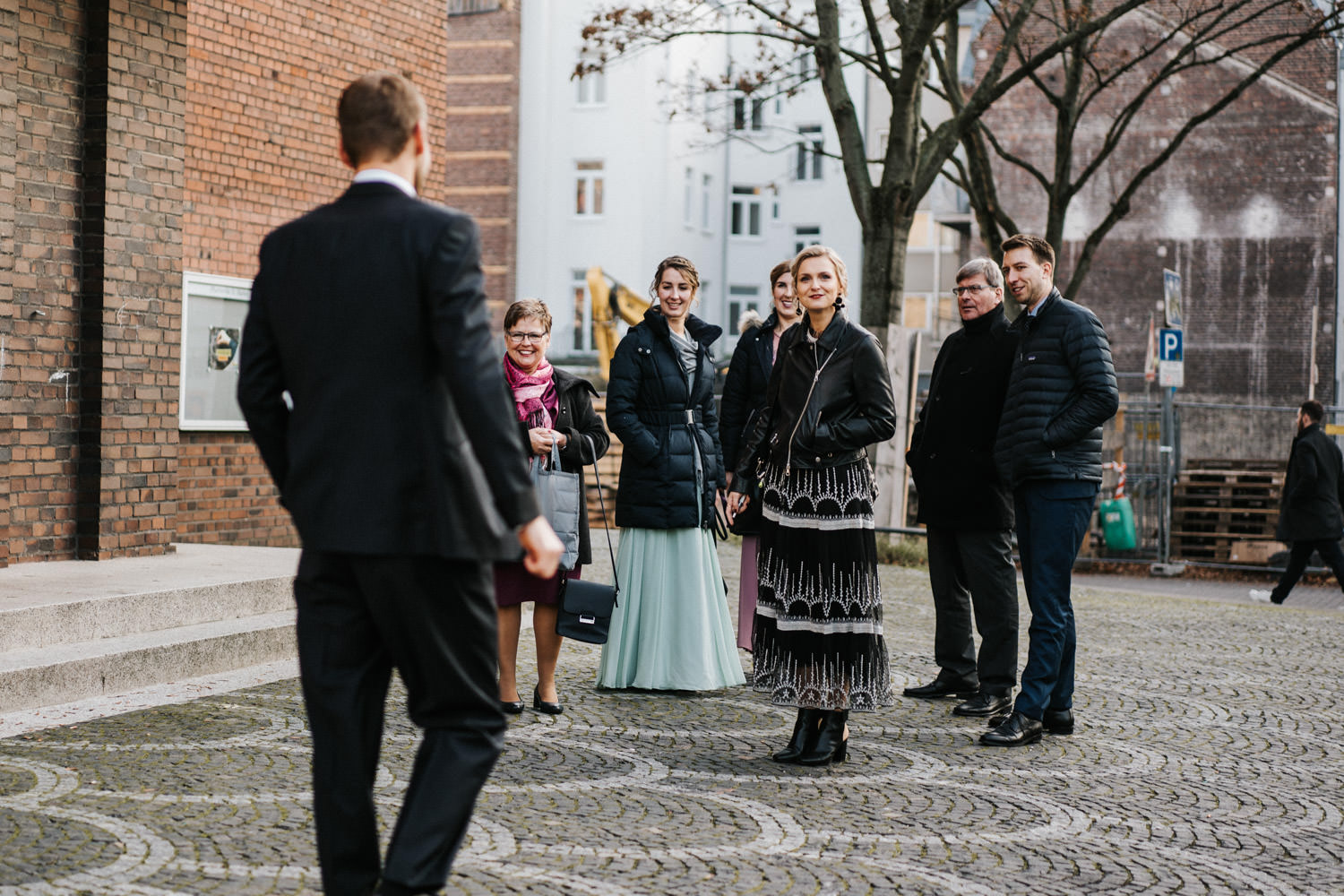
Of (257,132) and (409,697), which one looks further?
(257,132)

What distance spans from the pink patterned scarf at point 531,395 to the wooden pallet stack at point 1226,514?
619 inches

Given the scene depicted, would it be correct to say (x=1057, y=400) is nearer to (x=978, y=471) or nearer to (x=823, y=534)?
(x=978, y=471)

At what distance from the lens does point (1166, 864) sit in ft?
16.5

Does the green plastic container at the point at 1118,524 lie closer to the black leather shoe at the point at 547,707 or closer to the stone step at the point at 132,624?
the stone step at the point at 132,624

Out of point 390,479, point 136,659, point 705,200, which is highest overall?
point 705,200

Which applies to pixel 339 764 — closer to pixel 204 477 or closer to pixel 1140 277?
pixel 204 477

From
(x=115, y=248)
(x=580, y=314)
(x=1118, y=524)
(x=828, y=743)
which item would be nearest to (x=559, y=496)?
(x=828, y=743)

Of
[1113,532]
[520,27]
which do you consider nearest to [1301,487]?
[1113,532]

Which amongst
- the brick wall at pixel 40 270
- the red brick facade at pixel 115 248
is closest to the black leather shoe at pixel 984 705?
the red brick facade at pixel 115 248

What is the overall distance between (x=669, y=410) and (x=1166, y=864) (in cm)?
385

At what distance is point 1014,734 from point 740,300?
1725 inches

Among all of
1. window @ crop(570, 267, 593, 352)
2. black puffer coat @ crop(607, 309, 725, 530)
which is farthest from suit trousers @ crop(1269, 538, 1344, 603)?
window @ crop(570, 267, 593, 352)

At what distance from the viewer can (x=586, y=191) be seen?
4550 cm

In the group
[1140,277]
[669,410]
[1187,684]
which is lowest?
[1187,684]
